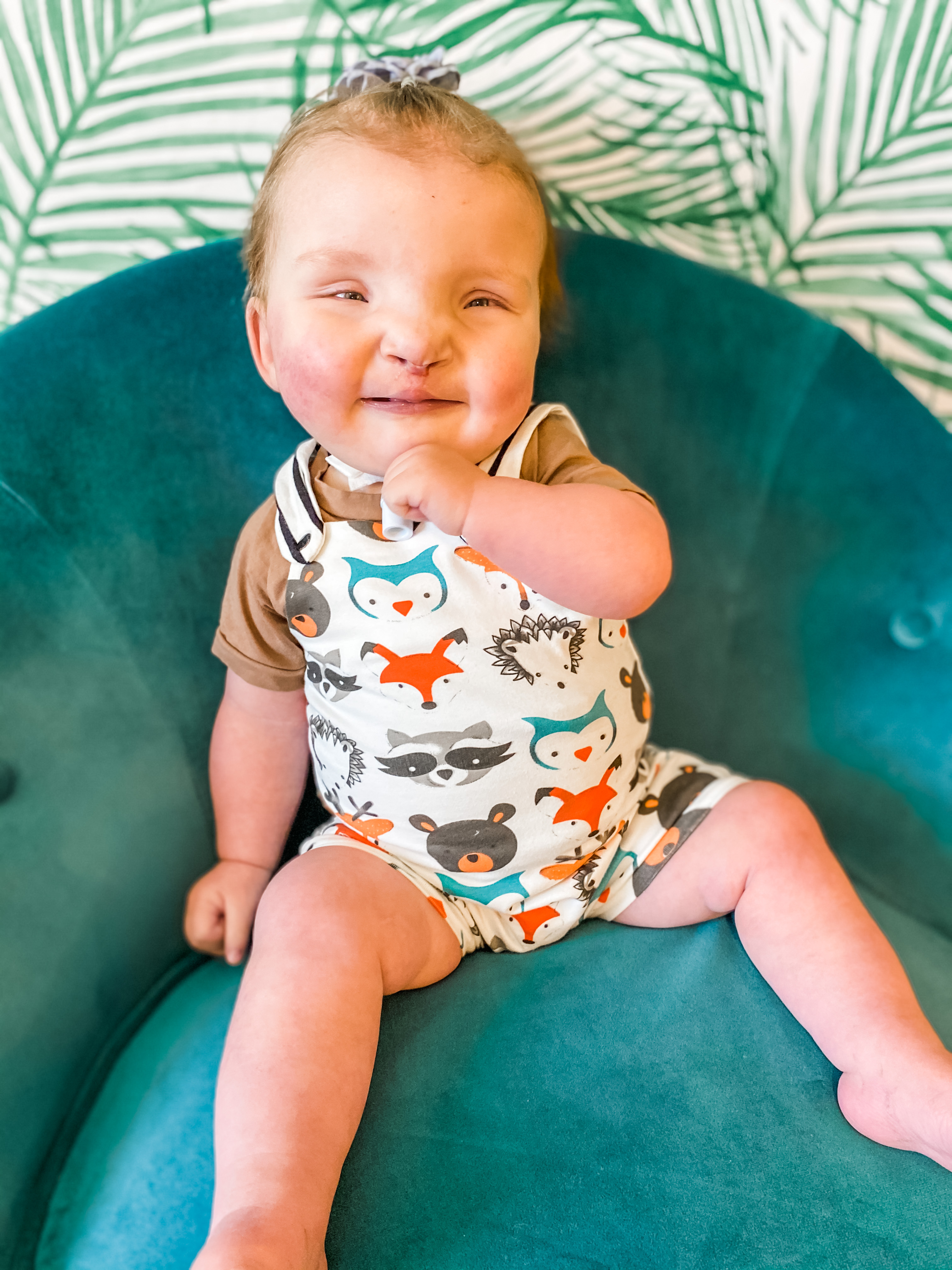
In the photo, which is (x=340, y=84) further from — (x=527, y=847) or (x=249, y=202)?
(x=527, y=847)

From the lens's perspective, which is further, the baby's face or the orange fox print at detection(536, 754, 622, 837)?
the orange fox print at detection(536, 754, 622, 837)

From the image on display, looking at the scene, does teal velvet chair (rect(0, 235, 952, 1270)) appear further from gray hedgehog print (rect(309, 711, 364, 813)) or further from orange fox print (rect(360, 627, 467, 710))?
orange fox print (rect(360, 627, 467, 710))

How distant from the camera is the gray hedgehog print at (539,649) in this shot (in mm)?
784

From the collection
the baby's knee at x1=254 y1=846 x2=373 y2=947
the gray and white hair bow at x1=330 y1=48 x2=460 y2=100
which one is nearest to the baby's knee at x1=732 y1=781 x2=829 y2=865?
the baby's knee at x1=254 y1=846 x2=373 y2=947

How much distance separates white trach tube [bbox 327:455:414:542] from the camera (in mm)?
760

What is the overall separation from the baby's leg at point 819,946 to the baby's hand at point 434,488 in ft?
1.26

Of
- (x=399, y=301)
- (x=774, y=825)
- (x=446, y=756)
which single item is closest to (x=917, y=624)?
(x=774, y=825)

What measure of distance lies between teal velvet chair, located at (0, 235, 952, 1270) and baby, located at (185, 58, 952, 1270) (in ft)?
0.15

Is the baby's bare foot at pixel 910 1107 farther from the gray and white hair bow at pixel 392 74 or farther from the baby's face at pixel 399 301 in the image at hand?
the gray and white hair bow at pixel 392 74

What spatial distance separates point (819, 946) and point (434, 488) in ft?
1.59

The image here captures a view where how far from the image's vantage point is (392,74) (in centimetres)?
81

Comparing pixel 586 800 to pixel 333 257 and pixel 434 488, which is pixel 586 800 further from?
pixel 333 257

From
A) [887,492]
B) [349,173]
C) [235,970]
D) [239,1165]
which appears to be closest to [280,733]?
[235,970]

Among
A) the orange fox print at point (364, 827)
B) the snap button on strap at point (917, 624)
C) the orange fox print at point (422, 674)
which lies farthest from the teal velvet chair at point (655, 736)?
the orange fox print at point (422, 674)
